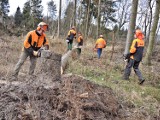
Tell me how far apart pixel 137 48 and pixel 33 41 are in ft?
11.6

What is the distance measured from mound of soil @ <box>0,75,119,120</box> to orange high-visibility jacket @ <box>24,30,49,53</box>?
91.8 inches

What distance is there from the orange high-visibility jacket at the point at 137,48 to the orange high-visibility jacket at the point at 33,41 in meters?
3.10

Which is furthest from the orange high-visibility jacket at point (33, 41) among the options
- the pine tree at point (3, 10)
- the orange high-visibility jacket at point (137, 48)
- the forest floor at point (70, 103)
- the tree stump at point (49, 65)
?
the pine tree at point (3, 10)

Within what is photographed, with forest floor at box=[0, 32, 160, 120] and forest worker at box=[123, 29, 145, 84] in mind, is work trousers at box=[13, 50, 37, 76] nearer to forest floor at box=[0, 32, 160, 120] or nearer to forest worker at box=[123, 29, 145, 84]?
forest floor at box=[0, 32, 160, 120]

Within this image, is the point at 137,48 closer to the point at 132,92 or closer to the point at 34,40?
the point at 132,92

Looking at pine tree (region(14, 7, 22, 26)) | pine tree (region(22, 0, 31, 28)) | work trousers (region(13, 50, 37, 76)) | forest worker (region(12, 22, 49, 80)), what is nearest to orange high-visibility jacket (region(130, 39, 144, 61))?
forest worker (region(12, 22, 49, 80))

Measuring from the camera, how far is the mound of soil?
462 centimetres

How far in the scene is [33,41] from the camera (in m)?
8.11

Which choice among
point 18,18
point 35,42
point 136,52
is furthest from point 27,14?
point 35,42

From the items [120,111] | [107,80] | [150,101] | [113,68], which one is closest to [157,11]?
[113,68]

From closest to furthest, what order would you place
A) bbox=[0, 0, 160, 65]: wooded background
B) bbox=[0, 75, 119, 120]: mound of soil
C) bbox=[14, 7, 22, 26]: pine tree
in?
bbox=[0, 75, 119, 120]: mound of soil
bbox=[0, 0, 160, 65]: wooded background
bbox=[14, 7, 22, 26]: pine tree

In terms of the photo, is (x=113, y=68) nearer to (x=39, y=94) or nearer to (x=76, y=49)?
(x=76, y=49)

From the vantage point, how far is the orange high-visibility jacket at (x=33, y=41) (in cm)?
805

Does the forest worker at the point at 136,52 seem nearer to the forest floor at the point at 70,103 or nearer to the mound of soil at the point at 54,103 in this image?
the forest floor at the point at 70,103
